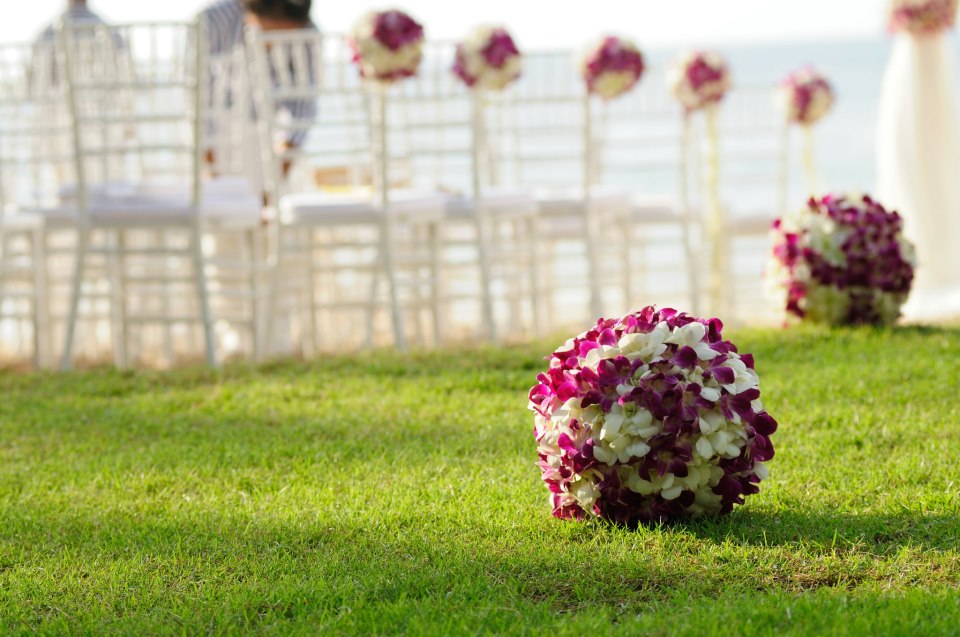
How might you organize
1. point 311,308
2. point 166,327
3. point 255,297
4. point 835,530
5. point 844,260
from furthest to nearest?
1. point 166,327
2. point 311,308
3. point 255,297
4. point 844,260
5. point 835,530

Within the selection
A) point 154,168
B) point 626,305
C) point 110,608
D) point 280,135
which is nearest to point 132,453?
point 110,608

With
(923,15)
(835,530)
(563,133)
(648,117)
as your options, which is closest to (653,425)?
(835,530)

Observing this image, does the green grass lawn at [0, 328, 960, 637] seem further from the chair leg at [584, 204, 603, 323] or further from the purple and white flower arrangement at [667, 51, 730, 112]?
the purple and white flower arrangement at [667, 51, 730, 112]

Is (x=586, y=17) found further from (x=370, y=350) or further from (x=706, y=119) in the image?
(x=370, y=350)

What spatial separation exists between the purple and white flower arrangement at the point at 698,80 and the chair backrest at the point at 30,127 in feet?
10.9

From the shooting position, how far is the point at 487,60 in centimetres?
658

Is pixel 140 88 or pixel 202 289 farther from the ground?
pixel 140 88

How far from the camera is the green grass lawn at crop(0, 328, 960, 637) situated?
99.0 inches

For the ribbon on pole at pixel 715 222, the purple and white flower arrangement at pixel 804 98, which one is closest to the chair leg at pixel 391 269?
the ribbon on pole at pixel 715 222

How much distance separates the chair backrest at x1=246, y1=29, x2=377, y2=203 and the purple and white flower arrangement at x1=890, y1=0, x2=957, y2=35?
11.0ft

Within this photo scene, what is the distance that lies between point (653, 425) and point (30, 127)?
4.55 m

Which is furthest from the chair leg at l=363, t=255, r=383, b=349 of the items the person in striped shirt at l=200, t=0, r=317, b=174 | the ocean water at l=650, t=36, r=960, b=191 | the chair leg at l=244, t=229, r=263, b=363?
the ocean water at l=650, t=36, r=960, b=191

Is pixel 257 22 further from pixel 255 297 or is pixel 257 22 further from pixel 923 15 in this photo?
pixel 923 15

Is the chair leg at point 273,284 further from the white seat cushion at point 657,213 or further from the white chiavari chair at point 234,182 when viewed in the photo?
the white seat cushion at point 657,213
